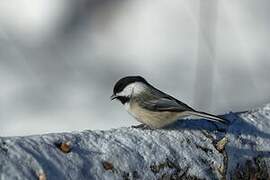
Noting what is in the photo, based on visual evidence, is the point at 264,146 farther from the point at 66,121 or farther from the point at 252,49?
the point at 252,49

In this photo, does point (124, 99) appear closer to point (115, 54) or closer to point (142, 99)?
point (142, 99)

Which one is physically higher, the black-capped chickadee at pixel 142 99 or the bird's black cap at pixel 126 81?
the bird's black cap at pixel 126 81

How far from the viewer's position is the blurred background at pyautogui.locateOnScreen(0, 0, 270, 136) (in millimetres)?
6766

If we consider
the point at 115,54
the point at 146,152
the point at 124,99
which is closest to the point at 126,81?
the point at 124,99

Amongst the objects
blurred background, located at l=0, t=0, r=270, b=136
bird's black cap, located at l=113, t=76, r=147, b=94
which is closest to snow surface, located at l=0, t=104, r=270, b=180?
bird's black cap, located at l=113, t=76, r=147, b=94

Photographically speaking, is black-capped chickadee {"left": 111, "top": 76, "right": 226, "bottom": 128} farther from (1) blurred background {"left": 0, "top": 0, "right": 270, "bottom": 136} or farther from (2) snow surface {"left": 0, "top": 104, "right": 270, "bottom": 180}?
(1) blurred background {"left": 0, "top": 0, "right": 270, "bottom": 136}

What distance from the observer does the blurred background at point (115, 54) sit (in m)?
6.77

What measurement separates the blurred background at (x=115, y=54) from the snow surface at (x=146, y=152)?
3.36 meters

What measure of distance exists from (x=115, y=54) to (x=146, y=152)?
4.64 m

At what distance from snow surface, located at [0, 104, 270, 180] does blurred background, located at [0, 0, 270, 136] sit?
11.0 ft

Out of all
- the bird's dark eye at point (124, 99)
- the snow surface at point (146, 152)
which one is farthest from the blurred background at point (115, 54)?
the snow surface at point (146, 152)

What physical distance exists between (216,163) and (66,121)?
145 inches

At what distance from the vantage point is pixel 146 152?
9.13ft

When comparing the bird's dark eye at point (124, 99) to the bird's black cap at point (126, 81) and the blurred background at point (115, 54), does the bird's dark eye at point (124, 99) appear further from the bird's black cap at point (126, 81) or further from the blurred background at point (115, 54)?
the blurred background at point (115, 54)
